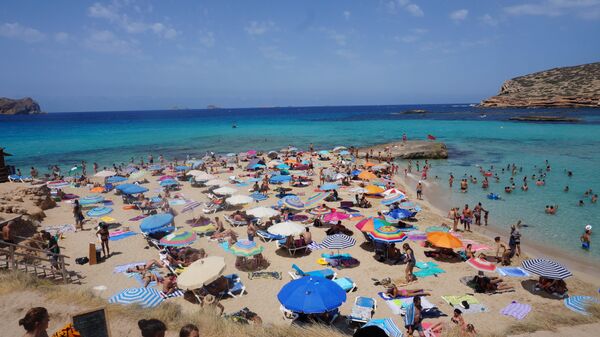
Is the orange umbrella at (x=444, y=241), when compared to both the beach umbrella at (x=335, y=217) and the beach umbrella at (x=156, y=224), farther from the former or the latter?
the beach umbrella at (x=156, y=224)

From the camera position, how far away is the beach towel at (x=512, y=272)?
36.0ft

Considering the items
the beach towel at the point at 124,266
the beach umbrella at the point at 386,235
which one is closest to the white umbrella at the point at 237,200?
the beach towel at the point at 124,266

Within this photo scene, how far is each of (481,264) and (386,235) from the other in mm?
3214

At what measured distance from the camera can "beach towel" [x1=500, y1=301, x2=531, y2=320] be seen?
8.73 meters

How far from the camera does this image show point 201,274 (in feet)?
29.4

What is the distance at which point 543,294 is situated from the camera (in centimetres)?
991

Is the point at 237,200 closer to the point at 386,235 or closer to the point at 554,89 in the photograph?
the point at 386,235

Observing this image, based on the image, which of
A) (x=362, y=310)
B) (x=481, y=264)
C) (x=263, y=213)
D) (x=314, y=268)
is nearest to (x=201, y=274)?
(x=314, y=268)

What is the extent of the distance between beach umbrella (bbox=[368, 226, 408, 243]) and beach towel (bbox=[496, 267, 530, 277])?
3171mm

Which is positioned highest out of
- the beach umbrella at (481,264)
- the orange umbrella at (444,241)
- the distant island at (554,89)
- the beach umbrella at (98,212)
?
the distant island at (554,89)

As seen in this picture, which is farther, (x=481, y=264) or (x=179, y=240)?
(x=179, y=240)

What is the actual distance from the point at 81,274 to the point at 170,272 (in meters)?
2.85

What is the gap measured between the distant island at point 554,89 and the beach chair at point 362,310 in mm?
110529

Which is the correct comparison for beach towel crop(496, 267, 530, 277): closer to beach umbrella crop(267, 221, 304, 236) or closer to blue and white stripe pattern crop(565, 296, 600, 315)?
blue and white stripe pattern crop(565, 296, 600, 315)
